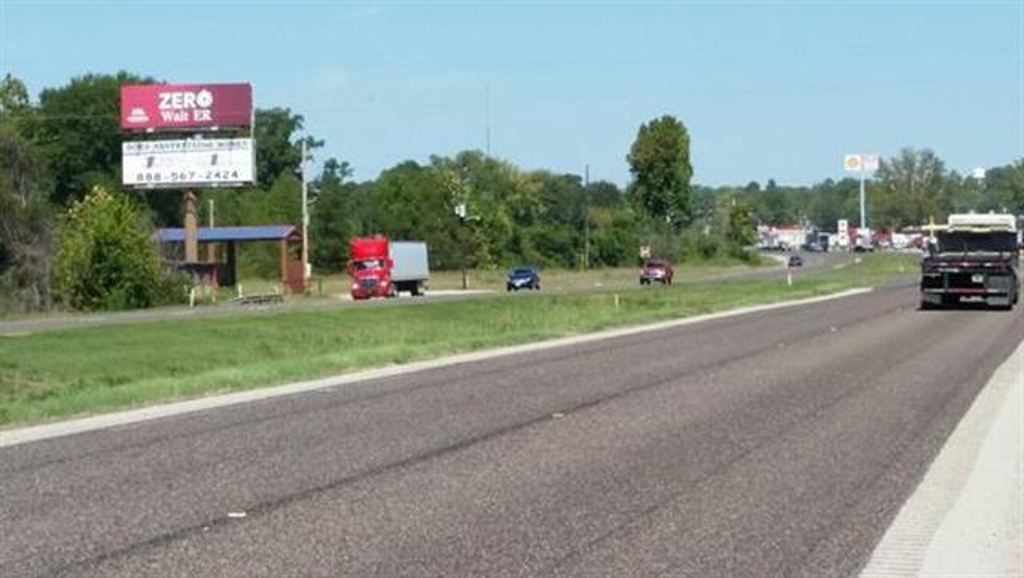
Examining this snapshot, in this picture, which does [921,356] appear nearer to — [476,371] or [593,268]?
[476,371]

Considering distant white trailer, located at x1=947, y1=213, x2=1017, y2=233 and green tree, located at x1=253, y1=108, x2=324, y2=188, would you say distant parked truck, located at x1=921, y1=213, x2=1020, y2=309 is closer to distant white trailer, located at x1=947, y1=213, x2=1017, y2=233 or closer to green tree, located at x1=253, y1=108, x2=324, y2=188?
distant white trailer, located at x1=947, y1=213, x2=1017, y2=233

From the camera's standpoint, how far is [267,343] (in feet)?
131

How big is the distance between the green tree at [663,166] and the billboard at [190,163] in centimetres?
5893

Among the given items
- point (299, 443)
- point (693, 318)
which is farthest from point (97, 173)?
point (299, 443)

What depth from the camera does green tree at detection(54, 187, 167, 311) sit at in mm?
71688

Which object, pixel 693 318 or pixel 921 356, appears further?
pixel 693 318

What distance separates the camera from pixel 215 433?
1459cm

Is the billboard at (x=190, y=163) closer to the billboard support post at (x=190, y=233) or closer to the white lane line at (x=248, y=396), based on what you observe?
the billboard support post at (x=190, y=233)

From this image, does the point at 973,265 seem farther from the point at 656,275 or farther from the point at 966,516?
the point at 656,275

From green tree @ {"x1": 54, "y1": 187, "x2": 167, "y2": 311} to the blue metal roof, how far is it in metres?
12.9

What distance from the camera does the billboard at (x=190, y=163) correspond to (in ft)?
283

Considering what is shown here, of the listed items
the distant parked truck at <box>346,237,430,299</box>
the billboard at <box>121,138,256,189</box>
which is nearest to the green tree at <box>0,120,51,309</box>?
the billboard at <box>121,138,256,189</box>

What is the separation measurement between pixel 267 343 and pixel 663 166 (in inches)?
4032

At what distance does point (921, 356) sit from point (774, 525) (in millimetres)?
17410
